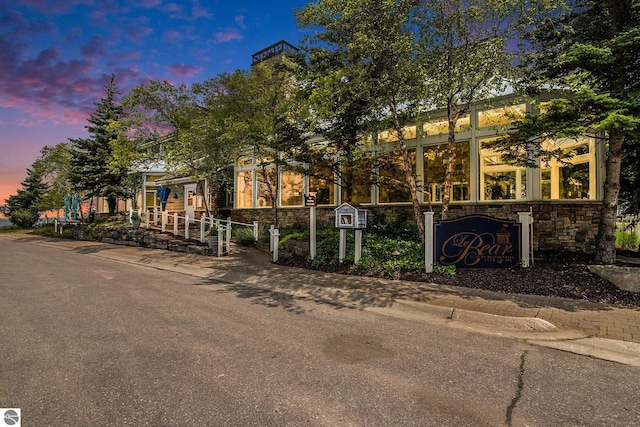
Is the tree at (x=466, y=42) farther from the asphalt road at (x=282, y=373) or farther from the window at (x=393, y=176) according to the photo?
the asphalt road at (x=282, y=373)

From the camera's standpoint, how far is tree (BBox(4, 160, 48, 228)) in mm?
29569

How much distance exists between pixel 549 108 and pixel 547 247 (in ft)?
15.2

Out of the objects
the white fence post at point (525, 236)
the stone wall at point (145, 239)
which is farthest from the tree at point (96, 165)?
the white fence post at point (525, 236)

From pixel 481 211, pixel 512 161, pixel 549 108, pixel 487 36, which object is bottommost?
pixel 481 211

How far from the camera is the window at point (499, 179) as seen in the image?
10.2 metres

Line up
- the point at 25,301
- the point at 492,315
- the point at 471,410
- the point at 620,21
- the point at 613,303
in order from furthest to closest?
the point at 620,21
the point at 25,301
the point at 613,303
the point at 492,315
the point at 471,410

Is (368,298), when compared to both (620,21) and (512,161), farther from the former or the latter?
(620,21)

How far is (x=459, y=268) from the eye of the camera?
26.3 ft

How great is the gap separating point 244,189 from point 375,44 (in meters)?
11.8

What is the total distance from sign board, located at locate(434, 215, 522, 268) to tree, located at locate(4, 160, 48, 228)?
35441 millimetres

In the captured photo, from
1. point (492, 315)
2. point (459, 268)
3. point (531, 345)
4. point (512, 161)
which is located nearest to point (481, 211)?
point (512, 161)

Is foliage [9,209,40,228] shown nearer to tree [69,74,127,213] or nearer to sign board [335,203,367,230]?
tree [69,74,127,213]

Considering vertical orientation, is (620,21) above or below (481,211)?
above

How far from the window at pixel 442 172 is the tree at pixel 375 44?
2.69 m
